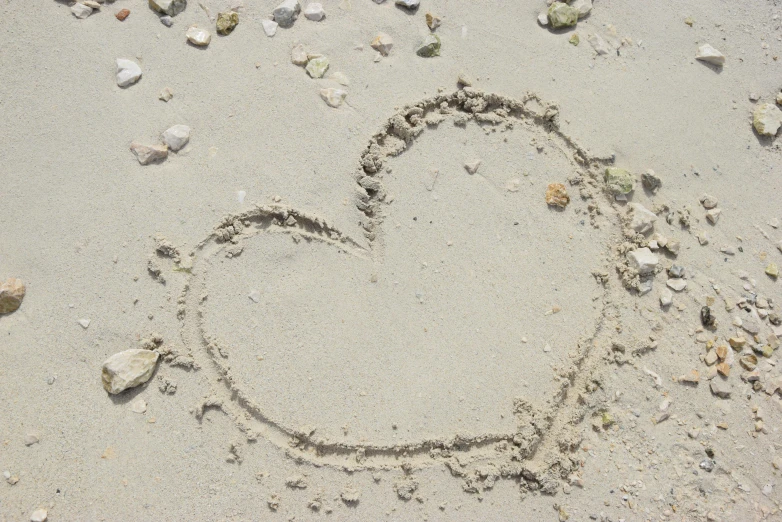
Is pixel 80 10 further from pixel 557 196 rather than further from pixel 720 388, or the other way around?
pixel 720 388

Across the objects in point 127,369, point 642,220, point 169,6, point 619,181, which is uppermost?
point 169,6

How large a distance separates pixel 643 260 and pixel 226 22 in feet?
8.83

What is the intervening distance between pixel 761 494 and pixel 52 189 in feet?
13.1

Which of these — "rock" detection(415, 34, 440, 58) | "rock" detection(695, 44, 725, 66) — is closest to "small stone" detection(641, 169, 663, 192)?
"rock" detection(695, 44, 725, 66)

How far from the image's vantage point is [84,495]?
258 cm

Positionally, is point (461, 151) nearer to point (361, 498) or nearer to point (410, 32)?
point (410, 32)

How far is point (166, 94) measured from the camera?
3.03m

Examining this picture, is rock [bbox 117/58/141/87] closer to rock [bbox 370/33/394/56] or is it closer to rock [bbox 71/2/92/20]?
rock [bbox 71/2/92/20]

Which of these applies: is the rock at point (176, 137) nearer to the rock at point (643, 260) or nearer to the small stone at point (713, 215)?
the rock at point (643, 260)

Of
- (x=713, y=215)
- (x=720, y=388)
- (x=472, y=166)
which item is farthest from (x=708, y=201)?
(x=472, y=166)

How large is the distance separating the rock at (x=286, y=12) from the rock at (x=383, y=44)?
0.49 metres

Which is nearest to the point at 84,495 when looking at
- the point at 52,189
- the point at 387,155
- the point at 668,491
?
the point at 52,189

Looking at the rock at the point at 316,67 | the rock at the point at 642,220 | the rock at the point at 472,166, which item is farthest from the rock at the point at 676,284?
the rock at the point at 316,67

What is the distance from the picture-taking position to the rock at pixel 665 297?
117 inches
